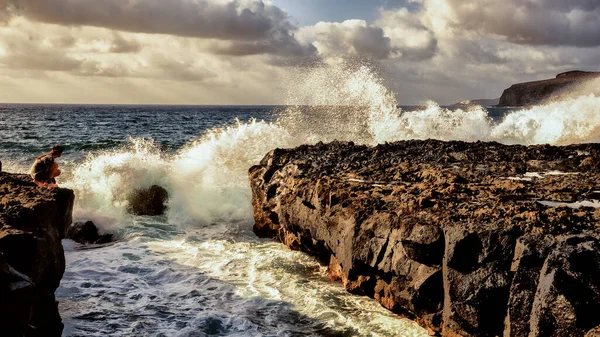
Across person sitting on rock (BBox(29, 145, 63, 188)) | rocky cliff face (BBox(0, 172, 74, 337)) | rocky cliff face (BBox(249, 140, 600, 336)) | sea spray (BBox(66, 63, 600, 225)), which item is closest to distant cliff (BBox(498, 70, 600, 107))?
sea spray (BBox(66, 63, 600, 225))

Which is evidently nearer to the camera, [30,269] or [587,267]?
[587,267]

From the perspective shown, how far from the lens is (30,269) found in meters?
5.42

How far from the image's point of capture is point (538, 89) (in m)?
144

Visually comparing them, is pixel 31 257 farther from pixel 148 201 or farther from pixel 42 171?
pixel 148 201

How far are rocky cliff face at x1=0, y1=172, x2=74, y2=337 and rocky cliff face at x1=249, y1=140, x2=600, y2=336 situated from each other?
4107mm

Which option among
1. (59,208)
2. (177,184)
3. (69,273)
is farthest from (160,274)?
(177,184)

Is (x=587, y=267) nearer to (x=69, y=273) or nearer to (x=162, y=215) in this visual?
(x=69, y=273)

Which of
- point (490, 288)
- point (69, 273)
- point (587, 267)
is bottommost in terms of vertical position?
point (69, 273)

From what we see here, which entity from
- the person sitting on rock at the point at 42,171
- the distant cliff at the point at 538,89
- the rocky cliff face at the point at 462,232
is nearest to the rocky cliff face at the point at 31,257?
the person sitting on rock at the point at 42,171

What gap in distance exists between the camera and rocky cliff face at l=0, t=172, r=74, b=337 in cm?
462

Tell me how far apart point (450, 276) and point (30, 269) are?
4820 millimetres

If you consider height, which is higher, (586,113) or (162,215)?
(586,113)

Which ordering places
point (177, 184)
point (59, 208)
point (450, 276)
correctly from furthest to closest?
point (177, 184), point (59, 208), point (450, 276)

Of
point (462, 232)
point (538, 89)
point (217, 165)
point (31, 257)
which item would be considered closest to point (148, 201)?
point (217, 165)
